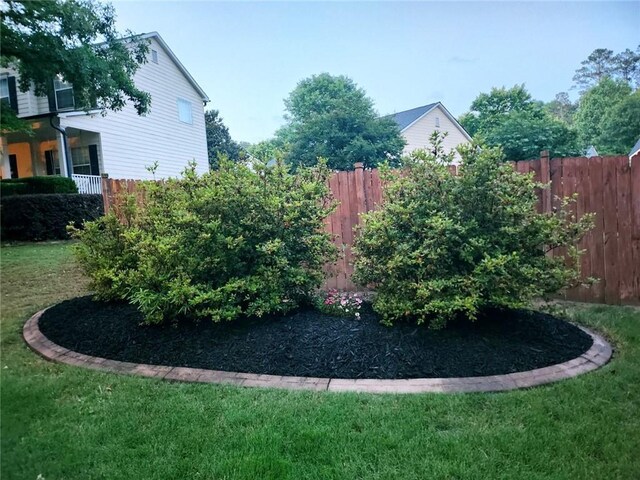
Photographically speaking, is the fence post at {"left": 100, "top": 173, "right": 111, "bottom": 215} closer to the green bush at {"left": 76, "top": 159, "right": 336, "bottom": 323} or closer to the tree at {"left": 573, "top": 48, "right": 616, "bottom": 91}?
the green bush at {"left": 76, "top": 159, "right": 336, "bottom": 323}

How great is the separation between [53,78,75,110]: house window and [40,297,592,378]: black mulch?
1.27 m

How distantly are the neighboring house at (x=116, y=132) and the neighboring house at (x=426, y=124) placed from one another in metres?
14.4

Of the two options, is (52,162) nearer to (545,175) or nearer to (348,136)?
(545,175)

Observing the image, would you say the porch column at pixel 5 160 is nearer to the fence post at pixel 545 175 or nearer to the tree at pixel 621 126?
the tree at pixel 621 126

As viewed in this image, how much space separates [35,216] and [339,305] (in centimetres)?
241

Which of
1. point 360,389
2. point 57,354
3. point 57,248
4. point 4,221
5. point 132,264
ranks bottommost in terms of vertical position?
point 360,389

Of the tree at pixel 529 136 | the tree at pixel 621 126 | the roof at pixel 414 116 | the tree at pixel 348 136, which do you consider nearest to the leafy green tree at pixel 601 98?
the tree at pixel 621 126

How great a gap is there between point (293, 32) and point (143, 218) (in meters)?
2.33

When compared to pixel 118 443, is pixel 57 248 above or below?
above

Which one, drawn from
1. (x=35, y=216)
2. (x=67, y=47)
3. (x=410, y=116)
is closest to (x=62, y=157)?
(x=67, y=47)

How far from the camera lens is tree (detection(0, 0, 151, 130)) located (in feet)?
3.27

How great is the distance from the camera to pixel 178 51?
1.77 meters

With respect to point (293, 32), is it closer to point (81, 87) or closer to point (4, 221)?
point (81, 87)

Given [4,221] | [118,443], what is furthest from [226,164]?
[4,221]
